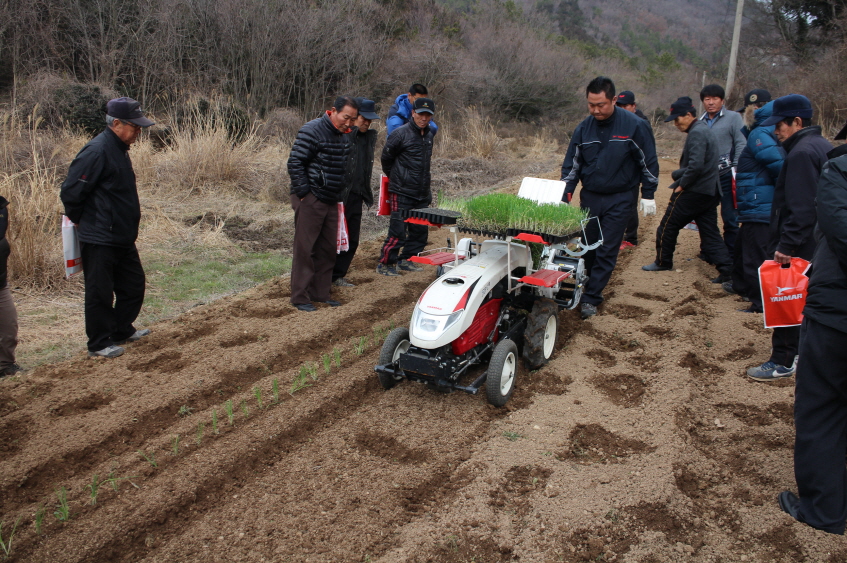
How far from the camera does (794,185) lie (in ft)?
15.1

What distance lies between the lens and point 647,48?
66500 millimetres

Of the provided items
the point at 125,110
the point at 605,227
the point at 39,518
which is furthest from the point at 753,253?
the point at 39,518

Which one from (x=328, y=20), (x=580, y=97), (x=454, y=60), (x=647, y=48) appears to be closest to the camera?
(x=328, y=20)

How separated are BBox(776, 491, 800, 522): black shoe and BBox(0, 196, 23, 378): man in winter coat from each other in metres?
5.32

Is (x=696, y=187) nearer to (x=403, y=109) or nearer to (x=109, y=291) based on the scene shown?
(x=403, y=109)

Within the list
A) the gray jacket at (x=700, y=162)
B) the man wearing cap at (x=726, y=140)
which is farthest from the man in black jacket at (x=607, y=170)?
the man wearing cap at (x=726, y=140)

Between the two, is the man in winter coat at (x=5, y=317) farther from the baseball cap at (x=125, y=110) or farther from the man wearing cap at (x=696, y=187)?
the man wearing cap at (x=696, y=187)

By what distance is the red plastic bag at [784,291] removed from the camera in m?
4.34

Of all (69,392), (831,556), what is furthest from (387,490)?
(69,392)

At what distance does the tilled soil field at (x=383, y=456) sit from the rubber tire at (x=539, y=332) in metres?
0.14

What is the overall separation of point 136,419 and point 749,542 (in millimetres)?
3810

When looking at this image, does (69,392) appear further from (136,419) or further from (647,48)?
(647,48)

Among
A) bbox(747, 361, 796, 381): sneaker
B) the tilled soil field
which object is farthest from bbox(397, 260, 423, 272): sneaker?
bbox(747, 361, 796, 381): sneaker

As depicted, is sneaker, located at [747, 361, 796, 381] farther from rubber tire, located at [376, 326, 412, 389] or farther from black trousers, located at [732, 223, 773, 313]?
rubber tire, located at [376, 326, 412, 389]
